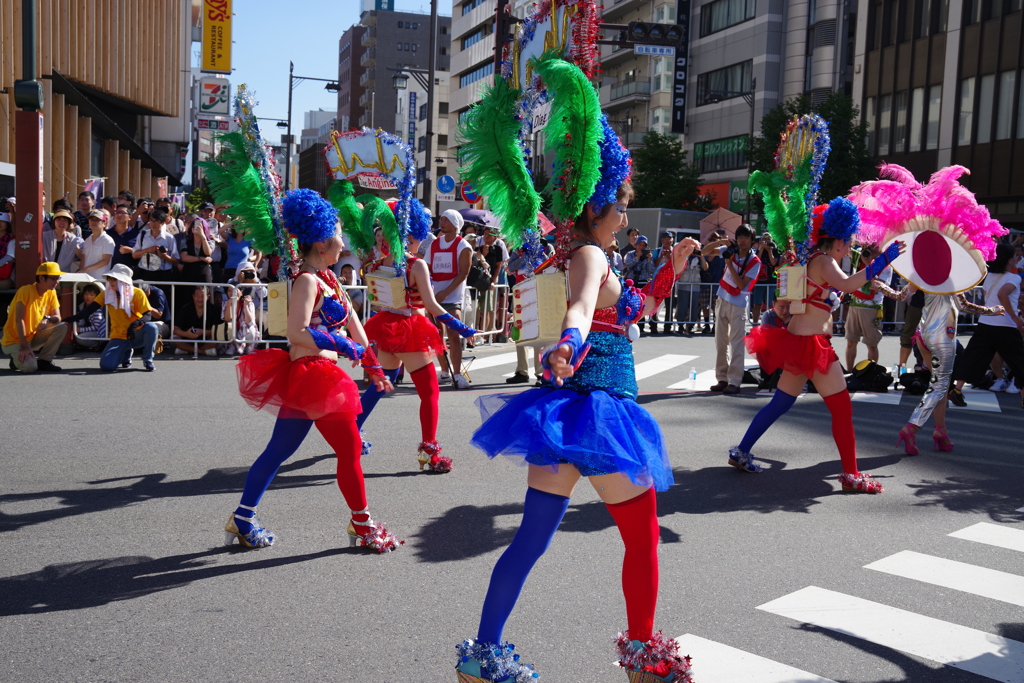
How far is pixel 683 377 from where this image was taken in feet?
41.2

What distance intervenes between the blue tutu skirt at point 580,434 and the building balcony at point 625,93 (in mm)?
50936

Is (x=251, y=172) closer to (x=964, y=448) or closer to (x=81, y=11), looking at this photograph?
(x=964, y=448)

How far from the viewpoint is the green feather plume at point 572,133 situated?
126 inches

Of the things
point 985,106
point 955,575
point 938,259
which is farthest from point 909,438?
point 985,106

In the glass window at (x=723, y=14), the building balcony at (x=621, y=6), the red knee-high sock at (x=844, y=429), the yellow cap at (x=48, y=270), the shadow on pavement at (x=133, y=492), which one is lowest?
the shadow on pavement at (x=133, y=492)

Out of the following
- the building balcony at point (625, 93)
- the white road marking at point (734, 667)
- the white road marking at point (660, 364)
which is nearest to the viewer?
the white road marking at point (734, 667)

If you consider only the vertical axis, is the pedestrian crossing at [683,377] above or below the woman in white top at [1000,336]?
below

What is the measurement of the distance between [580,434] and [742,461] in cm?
426

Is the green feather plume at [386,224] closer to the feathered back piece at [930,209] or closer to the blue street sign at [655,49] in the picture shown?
the feathered back piece at [930,209]

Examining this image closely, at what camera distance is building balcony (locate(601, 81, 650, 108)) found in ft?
176

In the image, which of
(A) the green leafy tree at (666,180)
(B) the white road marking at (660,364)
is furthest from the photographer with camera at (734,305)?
(A) the green leafy tree at (666,180)

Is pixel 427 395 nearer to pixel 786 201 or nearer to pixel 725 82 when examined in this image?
pixel 786 201

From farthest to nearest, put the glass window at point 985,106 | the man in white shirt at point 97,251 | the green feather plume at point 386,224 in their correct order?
the glass window at point 985,106
the man in white shirt at point 97,251
the green feather plume at point 386,224

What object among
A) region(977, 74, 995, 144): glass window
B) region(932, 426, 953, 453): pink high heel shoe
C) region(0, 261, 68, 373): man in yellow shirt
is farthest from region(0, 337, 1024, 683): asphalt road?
region(977, 74, 995, 144): glass window
